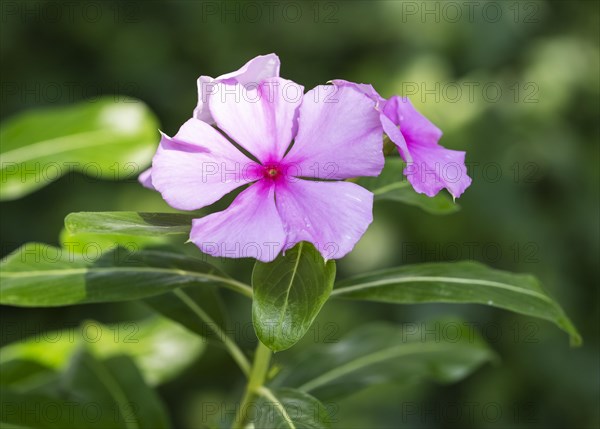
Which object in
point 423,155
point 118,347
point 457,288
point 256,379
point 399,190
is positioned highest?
point 423,155

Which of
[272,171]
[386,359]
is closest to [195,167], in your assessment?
[272,171]

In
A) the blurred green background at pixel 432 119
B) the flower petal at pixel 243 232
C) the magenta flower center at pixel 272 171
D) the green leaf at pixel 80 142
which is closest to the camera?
the flower petal at pixel 243 232

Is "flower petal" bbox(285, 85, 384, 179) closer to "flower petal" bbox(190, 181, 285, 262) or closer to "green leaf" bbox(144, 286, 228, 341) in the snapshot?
"flower petal" bbox(190, 181, 285, 262)

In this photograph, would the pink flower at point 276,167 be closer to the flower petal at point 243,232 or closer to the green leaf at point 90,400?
the flower petal at point 243,232

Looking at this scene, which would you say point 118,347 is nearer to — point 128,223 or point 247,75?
point 128,223

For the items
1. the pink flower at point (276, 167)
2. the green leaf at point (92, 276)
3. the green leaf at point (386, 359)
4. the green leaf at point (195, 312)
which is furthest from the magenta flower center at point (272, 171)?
the green leaf at point (386, 359)

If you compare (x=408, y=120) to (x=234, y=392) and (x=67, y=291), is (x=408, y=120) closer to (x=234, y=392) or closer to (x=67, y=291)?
(x=67, y=291)
